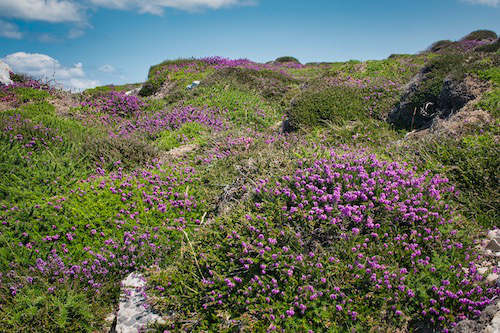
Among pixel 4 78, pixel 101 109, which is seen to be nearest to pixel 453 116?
pixel 101 109

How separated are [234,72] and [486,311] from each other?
18171mm

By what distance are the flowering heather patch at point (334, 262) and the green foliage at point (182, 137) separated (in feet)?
17.9

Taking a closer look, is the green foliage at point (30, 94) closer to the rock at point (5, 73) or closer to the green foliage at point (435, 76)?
the rock at point (5, 73)

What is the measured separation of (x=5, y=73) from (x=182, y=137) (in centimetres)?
1723

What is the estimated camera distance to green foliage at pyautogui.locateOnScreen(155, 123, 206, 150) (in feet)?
32.8

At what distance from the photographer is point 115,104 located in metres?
17.0

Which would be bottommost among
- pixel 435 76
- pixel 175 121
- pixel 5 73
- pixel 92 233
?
pixel 92 233

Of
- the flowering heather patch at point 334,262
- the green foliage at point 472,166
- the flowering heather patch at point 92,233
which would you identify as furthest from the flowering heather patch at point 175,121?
the flowering heather patch at point 334,262

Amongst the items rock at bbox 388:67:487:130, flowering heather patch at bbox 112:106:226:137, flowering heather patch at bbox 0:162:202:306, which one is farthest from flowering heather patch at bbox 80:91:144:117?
rock at bbox 388:67:487:130

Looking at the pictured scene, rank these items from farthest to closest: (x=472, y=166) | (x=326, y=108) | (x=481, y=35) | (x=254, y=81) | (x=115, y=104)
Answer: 1. (x=481, y=35)
2. (x=254, y=81)
3. (x=115, y=104)
4. (x=326, y=108)
5. (x=472, y=166)

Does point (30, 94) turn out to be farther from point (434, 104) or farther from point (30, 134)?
point (434, 104)

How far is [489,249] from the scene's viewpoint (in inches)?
167

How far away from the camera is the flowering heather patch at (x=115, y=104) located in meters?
16.4

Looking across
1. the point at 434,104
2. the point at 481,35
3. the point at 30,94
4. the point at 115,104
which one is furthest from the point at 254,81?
the point at 481,35
